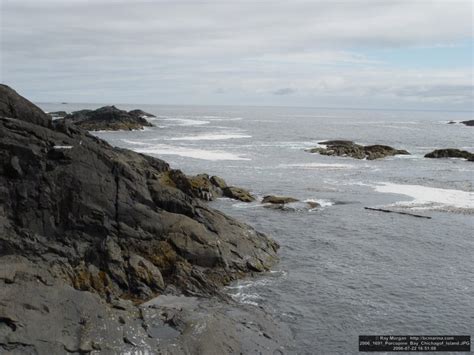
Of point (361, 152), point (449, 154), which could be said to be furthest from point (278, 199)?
point (449, 154)

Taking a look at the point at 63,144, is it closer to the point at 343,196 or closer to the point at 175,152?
the point at 343,196

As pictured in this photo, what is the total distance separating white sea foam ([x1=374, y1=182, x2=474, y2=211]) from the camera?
146ft

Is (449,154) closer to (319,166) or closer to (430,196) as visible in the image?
(319,166)

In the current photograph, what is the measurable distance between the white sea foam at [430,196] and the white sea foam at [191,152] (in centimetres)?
2911

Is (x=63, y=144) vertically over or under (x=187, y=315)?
over

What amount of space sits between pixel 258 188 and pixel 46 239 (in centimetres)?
3118

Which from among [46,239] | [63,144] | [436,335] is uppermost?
[63,144]

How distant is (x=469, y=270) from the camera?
28.4 metres

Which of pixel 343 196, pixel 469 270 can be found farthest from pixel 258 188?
pixel 469 270

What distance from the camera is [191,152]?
83.2 metres

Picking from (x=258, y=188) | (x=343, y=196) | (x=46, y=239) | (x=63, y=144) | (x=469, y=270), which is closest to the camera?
(x=46, y=239)

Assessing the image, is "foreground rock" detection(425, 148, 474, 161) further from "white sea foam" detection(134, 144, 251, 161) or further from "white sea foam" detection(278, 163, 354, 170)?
"white sea foam" detection(134, 144, 251, 161)
